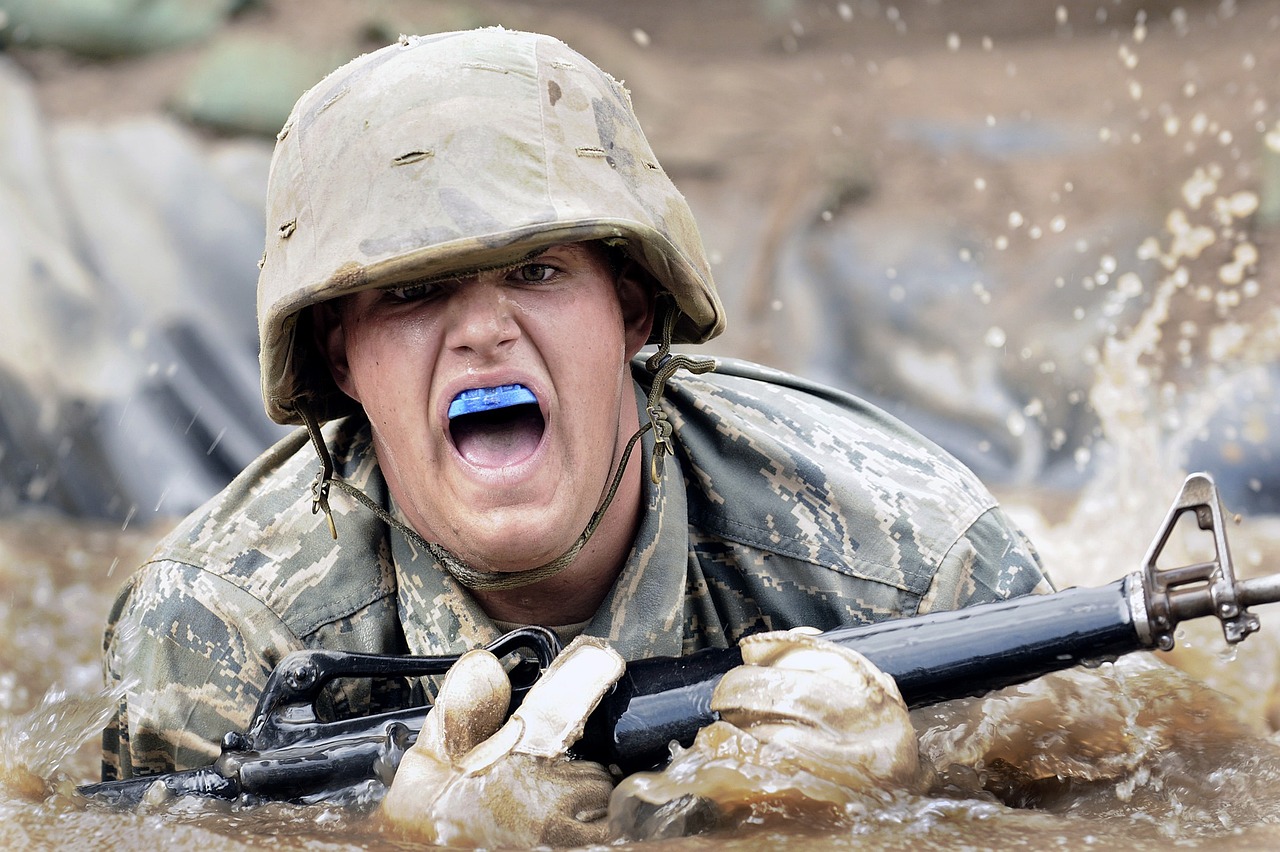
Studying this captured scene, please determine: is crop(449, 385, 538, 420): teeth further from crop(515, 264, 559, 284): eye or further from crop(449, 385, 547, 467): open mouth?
crop(515, 264, 559, 284): eye

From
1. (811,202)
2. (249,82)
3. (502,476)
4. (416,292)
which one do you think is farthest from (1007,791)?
(249,82)

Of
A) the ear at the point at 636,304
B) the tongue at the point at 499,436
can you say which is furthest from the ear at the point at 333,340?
the ear at the point at 636,304

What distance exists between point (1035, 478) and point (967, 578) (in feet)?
14.1

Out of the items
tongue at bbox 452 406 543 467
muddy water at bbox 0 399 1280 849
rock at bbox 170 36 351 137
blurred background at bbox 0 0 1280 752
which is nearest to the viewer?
muddy water at bbox 0 399 1280 849

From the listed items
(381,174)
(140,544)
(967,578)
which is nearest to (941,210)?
(140,544)

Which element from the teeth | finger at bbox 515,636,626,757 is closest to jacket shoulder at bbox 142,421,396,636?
the teeth

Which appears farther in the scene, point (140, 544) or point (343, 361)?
point (140, 544)

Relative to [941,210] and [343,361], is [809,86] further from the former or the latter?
[343,361]

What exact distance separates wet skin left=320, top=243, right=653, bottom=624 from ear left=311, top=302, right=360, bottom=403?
0.09m

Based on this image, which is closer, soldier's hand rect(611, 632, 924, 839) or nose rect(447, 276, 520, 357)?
soldier's hand rect(611, 632, 924, 839)

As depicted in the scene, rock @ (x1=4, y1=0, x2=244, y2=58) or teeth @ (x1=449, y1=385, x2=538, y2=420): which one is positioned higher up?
rock @ (x1=4, y1=0, x2=244, y2=58)

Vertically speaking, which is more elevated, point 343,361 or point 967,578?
point 343,361

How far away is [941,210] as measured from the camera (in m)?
8.67

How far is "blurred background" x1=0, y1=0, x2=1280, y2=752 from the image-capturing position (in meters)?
7.34
